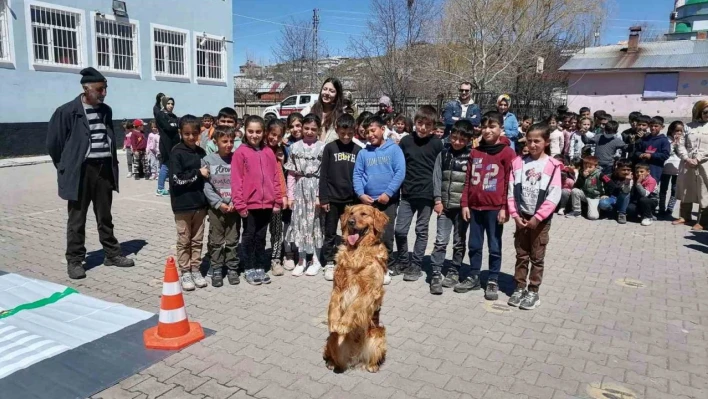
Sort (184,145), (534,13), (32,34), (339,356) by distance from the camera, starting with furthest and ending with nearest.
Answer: (534,13) < (32,34) < (184,145) < (339,356)

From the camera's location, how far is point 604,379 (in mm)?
3967

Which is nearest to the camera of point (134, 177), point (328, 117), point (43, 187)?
point (328, 117)

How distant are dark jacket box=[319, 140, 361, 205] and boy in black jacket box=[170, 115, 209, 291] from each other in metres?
1.38

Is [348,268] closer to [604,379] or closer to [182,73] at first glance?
[604,379]

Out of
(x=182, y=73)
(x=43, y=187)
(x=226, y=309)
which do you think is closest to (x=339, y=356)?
(x=226, y=309)

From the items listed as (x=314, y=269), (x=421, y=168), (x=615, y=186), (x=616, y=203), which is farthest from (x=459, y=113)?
(x=314, y=269)

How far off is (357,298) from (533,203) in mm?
2423

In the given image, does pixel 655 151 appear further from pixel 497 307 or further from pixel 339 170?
pixel 339 170

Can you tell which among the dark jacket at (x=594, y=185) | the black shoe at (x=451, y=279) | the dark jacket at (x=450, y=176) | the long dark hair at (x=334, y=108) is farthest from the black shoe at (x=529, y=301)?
the dark jacket at (x=594, y=185)

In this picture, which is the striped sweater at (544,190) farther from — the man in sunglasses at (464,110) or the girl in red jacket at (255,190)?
the man in sunglasses at (464,110)

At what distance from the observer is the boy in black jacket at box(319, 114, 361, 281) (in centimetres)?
593

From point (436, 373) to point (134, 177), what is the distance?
41.0 ft

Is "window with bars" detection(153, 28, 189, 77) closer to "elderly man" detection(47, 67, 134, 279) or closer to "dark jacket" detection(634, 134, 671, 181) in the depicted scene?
"elderly man" detection(47, 67, 134, 279)

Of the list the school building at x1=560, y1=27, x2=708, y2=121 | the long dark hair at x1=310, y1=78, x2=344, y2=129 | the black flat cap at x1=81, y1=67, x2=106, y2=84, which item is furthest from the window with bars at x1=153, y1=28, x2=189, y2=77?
the school building at x1=560, y1=27, x2=708, y2=121
